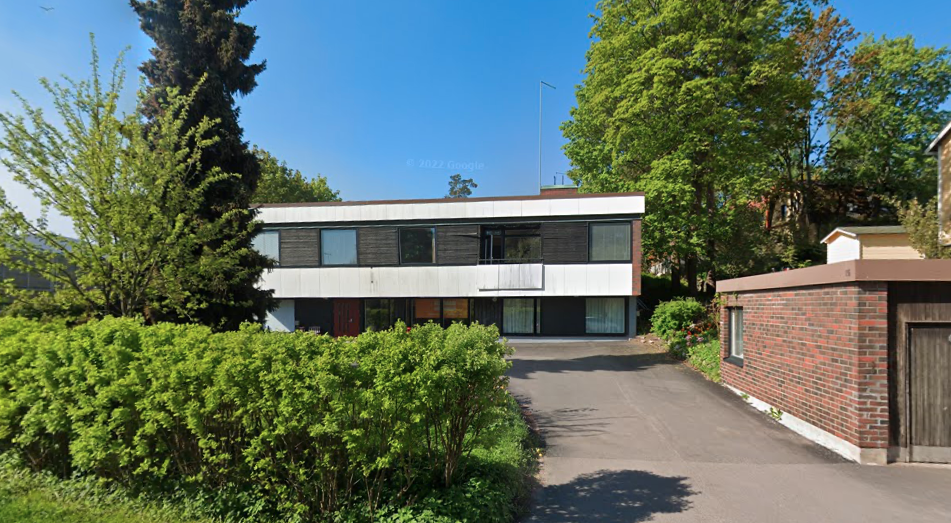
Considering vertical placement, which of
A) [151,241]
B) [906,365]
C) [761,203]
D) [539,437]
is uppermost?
[761,203]

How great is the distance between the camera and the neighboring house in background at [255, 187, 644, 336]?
18.0 m

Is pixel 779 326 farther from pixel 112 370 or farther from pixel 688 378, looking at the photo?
pixel 112 370

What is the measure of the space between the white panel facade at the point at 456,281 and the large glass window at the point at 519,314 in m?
1.26

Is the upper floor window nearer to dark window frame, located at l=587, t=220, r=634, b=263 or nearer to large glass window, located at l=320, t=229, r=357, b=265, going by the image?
dark window frame, located at l=587, t=220, r=634, b=263

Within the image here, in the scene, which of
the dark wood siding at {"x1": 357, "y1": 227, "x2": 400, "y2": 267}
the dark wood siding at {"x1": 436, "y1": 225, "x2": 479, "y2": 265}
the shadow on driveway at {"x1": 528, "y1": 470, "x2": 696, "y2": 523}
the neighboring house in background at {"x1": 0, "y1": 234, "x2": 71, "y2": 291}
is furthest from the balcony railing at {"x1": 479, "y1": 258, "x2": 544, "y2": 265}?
the neighboring house in background at {"x1": 0, "y1": 234, "x2": 71, "y2": 291}

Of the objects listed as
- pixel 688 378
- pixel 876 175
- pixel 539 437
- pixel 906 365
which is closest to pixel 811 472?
pixel 906 365

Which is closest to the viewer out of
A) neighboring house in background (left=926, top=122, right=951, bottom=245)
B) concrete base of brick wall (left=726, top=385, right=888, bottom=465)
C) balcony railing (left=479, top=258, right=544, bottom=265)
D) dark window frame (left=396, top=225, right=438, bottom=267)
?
concrete base of brick wall (left=726, top=385, right=888, bottom=465)

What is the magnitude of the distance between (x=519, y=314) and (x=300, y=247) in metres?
10.00

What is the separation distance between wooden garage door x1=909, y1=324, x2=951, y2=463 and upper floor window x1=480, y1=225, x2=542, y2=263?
12.9 meters

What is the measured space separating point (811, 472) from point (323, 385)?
6.15m

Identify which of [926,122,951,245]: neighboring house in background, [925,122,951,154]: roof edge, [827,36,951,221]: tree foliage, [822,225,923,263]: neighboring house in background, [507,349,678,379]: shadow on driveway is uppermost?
[827,36,951,221]: tree foliage

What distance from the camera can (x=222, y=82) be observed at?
11758 millimetres

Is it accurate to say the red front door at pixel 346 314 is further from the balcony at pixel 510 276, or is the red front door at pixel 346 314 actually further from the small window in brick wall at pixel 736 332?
the small window in brick wall at pixel 736 332

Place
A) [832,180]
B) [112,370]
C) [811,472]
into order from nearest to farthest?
1. [112,370]
2. [811,472]
3. [832,180]
